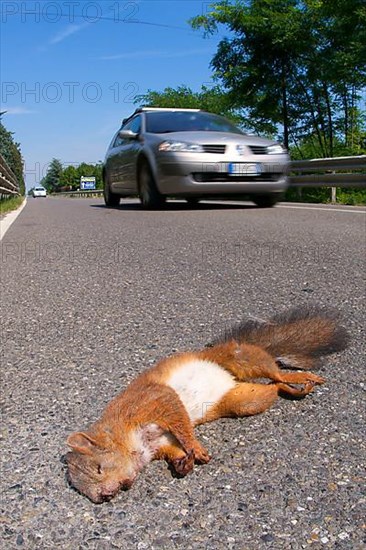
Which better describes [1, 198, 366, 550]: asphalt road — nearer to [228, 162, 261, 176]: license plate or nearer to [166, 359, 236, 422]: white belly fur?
[166, 359, 236, 422]: white belly fur

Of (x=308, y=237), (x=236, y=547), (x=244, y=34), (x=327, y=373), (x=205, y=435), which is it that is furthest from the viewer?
A: (x=244, y=34)

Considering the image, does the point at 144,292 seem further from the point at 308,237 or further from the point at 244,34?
the point at 244,34

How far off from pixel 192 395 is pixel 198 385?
4cm

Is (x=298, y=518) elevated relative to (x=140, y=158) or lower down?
lower down

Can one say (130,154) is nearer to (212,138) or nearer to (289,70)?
(212,138)

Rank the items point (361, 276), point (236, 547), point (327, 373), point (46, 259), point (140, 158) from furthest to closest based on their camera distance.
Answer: point (140, 158)
point (46, 259)
point (361, 276)
point (327, 373)
point (236, 547)

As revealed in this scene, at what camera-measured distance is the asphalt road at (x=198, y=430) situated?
132 centimetres

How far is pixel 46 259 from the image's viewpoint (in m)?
5.19

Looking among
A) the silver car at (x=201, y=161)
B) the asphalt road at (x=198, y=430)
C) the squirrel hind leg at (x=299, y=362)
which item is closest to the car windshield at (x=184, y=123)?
the silver car at (x=201, y=161)

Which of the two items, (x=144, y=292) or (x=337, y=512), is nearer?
(x=337, y=512)

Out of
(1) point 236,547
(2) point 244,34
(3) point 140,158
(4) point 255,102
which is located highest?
(2) point 244,34

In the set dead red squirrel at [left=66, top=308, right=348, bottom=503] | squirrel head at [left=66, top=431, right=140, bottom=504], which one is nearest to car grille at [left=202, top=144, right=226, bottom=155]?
dead red squirrel at [left=66, top=308, right=348, bottom=503]

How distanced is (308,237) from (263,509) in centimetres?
479

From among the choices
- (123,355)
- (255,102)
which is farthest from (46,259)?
(255,102)
